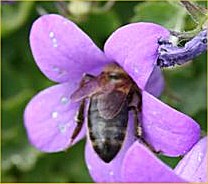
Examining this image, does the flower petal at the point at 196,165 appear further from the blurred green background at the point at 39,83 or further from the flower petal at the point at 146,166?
the blurred green background at the point at 39,83

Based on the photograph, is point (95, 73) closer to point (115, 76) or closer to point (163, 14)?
point (115, 76)

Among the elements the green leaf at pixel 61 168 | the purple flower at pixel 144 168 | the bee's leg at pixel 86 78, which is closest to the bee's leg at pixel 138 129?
the bee's leg at pixel 86 78

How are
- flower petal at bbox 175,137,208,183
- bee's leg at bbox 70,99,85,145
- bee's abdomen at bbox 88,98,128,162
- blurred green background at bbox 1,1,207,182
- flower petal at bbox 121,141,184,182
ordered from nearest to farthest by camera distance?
flower petal at bbox 121,141,184,182 < flower petal at bbox 175,137,208,183 < bee's abdomen at bbox 88,98,128,162 < bee's leg at bbox 70,99,85,145 < blurred green background at bbox 1,1,207,182

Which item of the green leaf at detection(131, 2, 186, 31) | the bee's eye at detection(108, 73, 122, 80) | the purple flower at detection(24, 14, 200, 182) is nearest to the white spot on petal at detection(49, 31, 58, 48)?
the purple flower at detection(24, 14, 200, 182)

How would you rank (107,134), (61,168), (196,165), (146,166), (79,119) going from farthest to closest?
1. (61,168)
2. (79,119)
3. (107,134)
4. (196,165)
5. (146,166)

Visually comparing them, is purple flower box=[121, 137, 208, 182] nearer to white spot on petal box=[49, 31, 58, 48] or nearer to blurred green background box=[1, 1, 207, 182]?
white spot on petal box=[49, 31, 58, 48]

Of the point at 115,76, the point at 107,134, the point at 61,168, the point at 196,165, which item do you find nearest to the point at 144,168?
the point at 196,165

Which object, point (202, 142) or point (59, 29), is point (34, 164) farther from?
point (202, 142)
